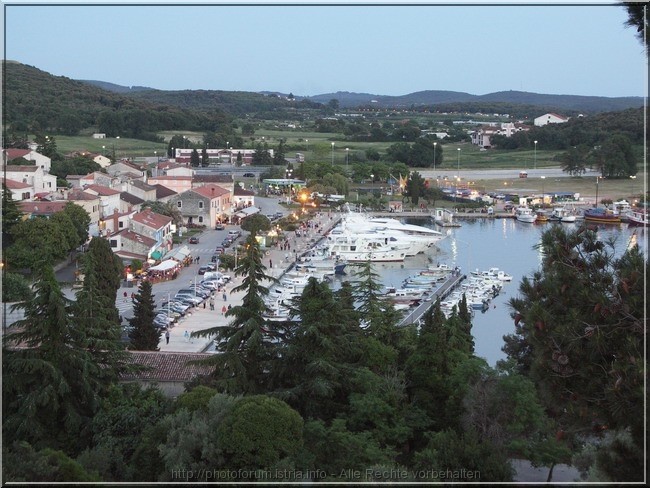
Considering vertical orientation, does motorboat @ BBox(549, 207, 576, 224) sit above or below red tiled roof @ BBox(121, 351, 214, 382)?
below

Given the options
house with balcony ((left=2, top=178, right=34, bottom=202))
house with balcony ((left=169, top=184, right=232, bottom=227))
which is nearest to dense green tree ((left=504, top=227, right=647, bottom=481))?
house with balcony ((left=2, top=178, right=34, bottom=202))

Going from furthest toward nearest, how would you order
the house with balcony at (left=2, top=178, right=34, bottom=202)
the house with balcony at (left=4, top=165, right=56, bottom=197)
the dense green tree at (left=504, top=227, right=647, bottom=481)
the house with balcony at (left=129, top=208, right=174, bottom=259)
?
the house with balcony at (left=4, top=165, right=56, bottom=197) < the house with balcony at (left=2, top=178, right=34, bottom=202) < the house with balcony at (left=129, top=208, right=174, bottom=259) < the dense green tree at (left=504, top=227, right=647, bottom=481)

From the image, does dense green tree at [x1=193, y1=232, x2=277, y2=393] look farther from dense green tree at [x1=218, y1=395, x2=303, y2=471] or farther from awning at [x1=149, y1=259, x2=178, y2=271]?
awning at [x1=149, y1=259, x2=178, y2=271]

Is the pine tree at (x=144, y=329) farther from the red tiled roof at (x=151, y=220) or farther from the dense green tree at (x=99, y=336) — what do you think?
the red tiled roof at (x=151, y=220)

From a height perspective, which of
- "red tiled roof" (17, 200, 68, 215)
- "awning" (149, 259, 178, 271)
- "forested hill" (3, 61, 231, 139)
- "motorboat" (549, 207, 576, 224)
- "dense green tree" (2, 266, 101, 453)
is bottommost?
"motorboat" (549, 207, 576, 224)

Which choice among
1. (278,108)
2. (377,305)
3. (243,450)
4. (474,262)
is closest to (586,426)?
(243,450)

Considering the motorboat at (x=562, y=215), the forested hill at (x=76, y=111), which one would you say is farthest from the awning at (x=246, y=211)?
the forested hill at (x=76, y=111)
